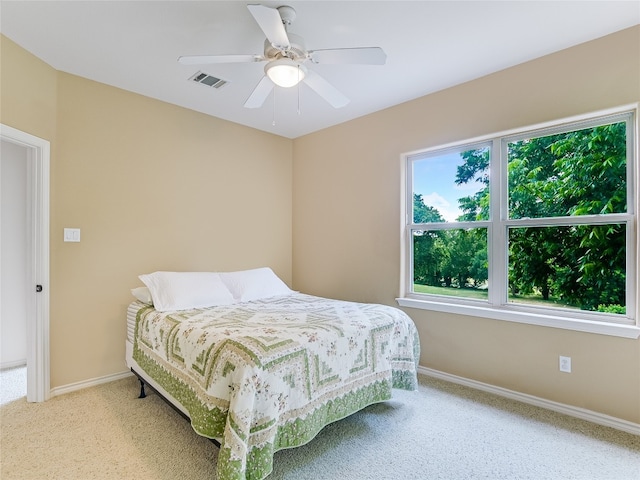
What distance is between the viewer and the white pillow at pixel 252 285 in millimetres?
3146

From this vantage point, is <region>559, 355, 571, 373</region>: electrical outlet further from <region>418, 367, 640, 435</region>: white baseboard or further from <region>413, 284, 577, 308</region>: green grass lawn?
<region>413, 284, 577, 308</region>: green grass lawn

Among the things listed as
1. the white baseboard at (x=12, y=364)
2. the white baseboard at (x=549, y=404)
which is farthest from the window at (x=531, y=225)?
the white baseboard at (x=12, y=364)

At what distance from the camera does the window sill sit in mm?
2213

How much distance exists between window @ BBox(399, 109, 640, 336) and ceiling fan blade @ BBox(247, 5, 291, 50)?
192 cm

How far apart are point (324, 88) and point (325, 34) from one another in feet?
1.13

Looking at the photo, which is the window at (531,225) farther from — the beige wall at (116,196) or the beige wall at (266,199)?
the beige wall at (116,196)

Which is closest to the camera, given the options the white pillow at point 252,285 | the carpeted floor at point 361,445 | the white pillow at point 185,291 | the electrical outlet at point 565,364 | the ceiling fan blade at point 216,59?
the carpeted floor at point 361,445

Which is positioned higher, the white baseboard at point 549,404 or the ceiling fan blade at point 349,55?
the ceiling fan blade at point 349,55

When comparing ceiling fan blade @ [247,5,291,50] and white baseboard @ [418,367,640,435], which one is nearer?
ceiling fan blade @ [247,5,291,50]

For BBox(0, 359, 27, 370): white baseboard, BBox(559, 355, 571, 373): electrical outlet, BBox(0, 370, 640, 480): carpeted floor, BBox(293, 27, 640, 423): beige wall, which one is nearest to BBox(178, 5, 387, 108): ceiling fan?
BBox(293, 27, 640, 423): beige wall

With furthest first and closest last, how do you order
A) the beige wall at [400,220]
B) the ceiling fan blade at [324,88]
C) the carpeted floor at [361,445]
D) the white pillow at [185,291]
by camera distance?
the white pillow at [185,291] → the beige wall at [400,220] → the ceiling fan blade at [324,88] → the carpeted floor at [361,445]

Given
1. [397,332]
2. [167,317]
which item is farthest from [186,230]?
[397,332]

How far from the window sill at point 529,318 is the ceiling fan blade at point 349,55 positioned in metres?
2.11

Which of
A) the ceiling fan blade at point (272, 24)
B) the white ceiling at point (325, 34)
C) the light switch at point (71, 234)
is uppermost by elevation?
the white ceiling at point (325, 34)
